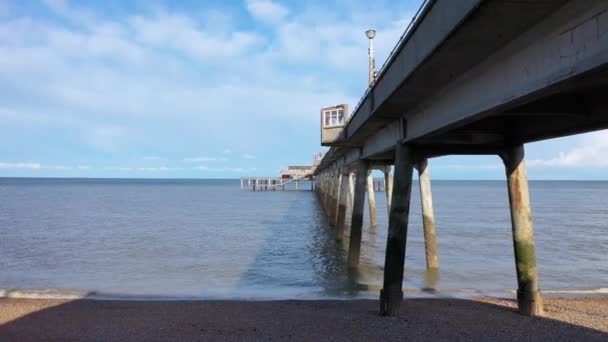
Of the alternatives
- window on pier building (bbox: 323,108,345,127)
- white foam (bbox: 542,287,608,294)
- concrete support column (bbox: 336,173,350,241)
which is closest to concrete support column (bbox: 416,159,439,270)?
window on pier building (bbox: 323,108,345,127)

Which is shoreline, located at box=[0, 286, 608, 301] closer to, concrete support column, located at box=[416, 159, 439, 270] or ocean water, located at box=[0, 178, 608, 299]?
ocean water, located at box=[0, 178, 608, 299]

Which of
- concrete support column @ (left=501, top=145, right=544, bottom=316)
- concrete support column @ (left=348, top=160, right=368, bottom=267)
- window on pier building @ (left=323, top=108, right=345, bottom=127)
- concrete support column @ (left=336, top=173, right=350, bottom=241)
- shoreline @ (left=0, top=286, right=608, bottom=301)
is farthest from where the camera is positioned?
concrete support column @ (left=336, top=173, right=350, bottom=241)

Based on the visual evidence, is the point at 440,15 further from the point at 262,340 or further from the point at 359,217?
the point at 359,217

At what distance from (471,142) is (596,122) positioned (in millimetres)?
2189

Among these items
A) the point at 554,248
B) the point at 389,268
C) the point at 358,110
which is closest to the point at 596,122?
the point at 389,268

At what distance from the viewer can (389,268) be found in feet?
25.8

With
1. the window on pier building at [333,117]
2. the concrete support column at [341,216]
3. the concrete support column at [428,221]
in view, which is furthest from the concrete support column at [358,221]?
the concrete support column at [341,216]

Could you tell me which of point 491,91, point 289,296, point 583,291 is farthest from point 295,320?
point 583,291

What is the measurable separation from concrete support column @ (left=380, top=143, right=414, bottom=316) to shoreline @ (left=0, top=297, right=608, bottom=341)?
308 millimetres

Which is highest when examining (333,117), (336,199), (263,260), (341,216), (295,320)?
(333,117)

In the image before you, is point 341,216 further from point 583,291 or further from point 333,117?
point 583,291

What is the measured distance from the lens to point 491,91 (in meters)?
4.76

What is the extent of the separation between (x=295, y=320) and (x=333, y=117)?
8.43 m

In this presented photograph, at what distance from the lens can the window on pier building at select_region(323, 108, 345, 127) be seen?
14.7 metres
